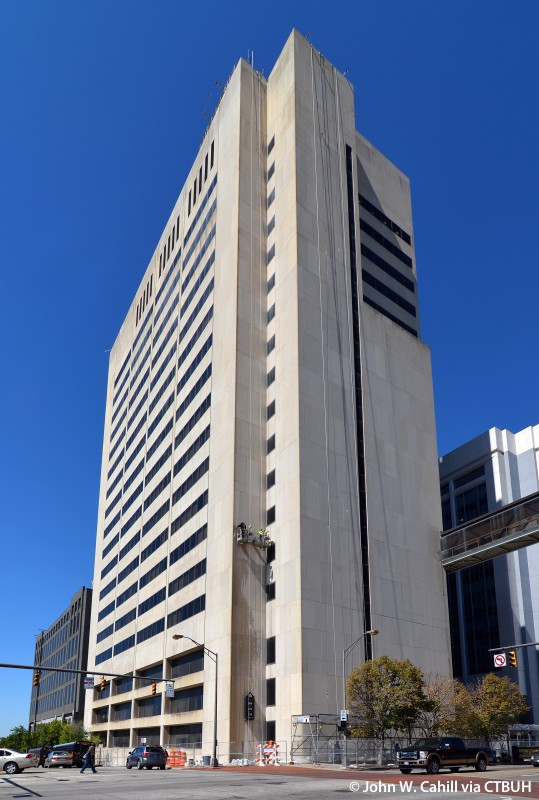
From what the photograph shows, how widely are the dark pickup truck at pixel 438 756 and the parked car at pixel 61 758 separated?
117 ft

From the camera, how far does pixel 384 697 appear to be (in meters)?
48.6

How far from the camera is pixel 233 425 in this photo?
213ft

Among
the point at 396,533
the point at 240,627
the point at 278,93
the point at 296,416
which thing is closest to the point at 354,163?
the point at 278,93

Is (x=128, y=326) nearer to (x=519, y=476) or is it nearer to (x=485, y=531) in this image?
(x=519, y=476)

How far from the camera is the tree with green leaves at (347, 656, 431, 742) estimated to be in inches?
1895

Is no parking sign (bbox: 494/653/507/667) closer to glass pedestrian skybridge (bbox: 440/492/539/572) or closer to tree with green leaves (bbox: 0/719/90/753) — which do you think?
glass pedestrian skybridge (bbox: 440/492/539/572)

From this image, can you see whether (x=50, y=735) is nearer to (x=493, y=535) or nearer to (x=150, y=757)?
(x=150, y=757)

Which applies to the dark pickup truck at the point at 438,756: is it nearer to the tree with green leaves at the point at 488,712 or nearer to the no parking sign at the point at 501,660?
the no parking sign at the point at 501,660

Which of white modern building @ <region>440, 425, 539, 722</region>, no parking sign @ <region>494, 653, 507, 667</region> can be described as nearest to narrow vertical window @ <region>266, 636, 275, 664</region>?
no parking sign @ <region>494, 653, 507, 667</region>

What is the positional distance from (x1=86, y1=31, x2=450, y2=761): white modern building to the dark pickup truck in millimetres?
19415

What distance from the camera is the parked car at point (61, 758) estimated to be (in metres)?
59.2

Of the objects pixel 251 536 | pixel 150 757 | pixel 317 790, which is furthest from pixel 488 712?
pixel 317 790

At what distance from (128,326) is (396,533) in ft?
236

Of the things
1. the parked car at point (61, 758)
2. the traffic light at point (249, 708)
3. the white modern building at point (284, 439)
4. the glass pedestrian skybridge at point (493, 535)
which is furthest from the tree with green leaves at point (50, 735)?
the glass pedestrian skybridge at point (493, 535)
